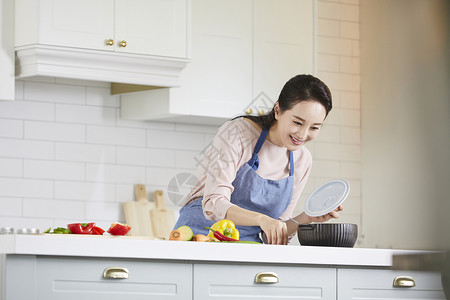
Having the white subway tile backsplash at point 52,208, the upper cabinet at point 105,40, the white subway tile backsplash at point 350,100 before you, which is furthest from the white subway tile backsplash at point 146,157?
the white subway tile backsplash at point 350,100

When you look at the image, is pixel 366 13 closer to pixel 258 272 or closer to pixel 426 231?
pixel 258 272

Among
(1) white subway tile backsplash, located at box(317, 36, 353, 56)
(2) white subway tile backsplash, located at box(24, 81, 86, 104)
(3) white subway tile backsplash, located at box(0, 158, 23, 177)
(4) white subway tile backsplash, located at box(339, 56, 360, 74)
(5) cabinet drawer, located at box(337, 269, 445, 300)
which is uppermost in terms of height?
(1) white subway tile backsplash, located at box(317, 36, 353, 56)

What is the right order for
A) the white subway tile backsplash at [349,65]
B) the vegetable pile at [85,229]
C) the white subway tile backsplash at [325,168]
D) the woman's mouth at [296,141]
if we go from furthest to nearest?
the white subway tile backsplash at [349,65], the white subway tile backsplash at [325,168], the woman's mouth at [296,141], the vegetable pile at [85,229]

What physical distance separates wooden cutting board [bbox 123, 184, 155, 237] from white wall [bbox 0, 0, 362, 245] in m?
0.06

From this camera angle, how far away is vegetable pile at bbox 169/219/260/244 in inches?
90.1

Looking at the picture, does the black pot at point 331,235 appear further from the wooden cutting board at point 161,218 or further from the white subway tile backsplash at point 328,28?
the white subway tile backsplash at point 328,28

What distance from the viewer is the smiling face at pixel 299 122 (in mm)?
2678

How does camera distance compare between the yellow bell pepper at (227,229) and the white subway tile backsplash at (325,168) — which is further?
the white subway tile backsplash at (325,168)

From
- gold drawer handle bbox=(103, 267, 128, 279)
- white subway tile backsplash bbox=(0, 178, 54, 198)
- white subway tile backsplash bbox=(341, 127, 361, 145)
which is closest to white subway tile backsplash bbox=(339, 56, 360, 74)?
white subway tile backsplash bbox=(341, 127, 361, 145)

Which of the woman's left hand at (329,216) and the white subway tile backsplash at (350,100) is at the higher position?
the white subway tile backsplash at (350,100)

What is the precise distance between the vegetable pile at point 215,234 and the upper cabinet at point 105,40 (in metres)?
1.51

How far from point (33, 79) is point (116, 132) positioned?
1.84 ft

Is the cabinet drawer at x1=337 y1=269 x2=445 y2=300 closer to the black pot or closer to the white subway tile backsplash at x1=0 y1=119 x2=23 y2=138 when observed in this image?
A: the black pot

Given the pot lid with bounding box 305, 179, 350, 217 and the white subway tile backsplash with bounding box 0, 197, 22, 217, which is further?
the white subway tile backsplash with bounding box 0, 197, 22, 217
